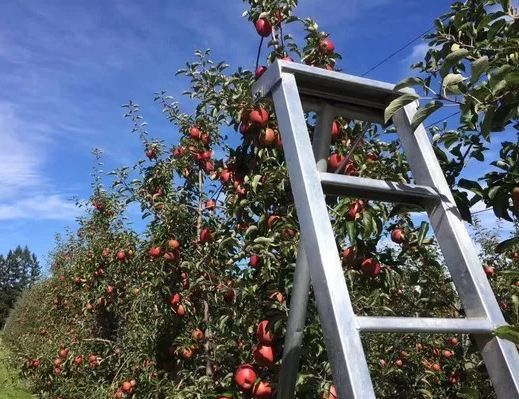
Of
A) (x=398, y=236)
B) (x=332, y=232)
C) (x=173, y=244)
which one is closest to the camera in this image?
(x=332, y=232)

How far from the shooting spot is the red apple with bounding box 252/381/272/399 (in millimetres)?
1963

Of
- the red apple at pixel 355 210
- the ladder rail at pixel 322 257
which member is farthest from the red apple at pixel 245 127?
the ladder rail at pixel 322 257

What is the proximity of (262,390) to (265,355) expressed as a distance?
0.44 ft

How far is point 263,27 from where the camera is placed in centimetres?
272

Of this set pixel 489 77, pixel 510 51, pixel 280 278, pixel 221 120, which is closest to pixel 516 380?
pixel 489 77

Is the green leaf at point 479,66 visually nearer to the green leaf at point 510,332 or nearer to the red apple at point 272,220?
the green leaf at point 510,332

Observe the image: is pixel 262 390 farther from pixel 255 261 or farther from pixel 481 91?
pixel 481 91

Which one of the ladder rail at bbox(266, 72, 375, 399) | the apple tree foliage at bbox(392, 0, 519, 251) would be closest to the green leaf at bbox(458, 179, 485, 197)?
the apple tree foliage at bbox(392, 0, 519, 251)

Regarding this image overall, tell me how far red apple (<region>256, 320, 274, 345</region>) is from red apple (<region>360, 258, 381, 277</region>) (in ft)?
1.56

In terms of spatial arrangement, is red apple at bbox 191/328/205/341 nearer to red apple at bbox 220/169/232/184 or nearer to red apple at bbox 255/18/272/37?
red apple at bbox 220/169/232/184

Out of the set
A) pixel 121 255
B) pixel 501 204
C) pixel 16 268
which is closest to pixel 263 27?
pixel 501 204

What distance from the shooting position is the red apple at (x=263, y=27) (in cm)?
271

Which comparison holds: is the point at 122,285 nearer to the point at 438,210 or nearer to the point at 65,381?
the point at 65,381

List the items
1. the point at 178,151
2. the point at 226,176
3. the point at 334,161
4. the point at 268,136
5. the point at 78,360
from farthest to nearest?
the point at 78,360 < the point at 178,151 < the point at 226,176 < the point at 268,136 < the point at 334,161
